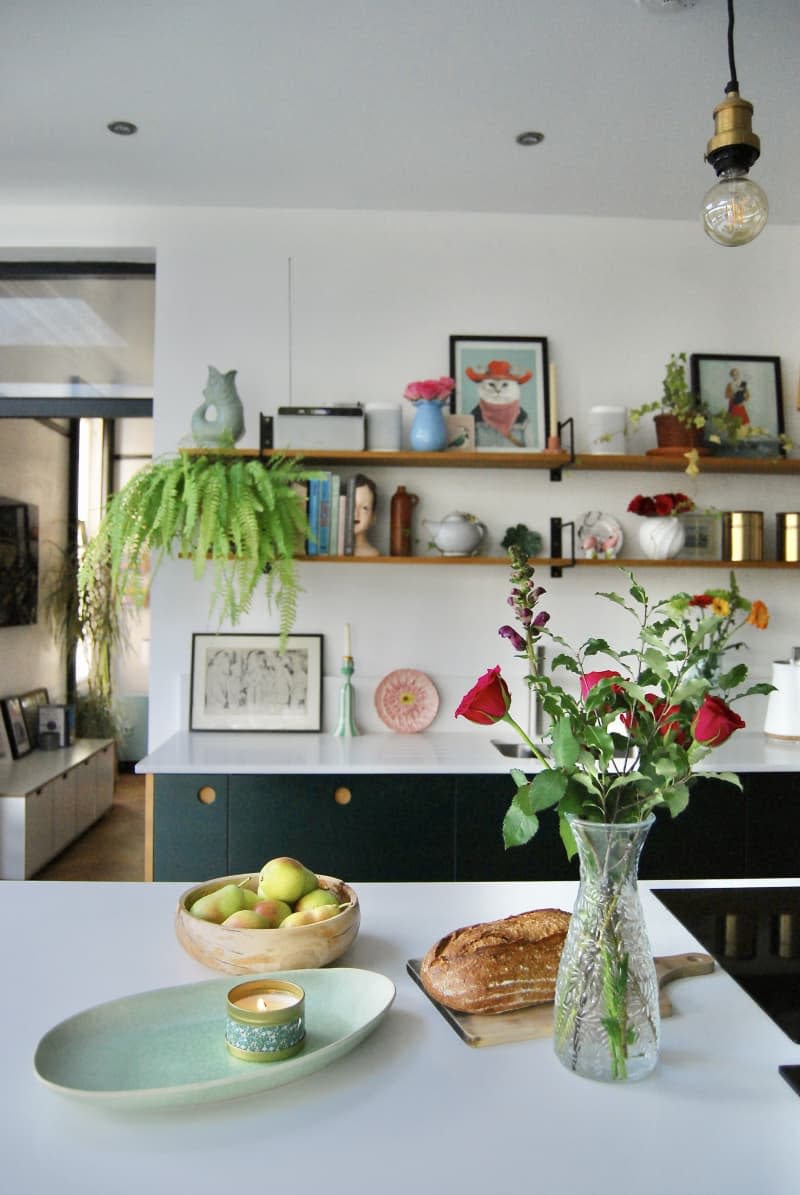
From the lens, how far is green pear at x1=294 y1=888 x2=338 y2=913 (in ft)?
3.92

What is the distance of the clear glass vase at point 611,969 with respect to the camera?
930mm

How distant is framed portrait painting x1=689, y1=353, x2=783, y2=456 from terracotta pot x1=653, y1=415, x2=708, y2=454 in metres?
0.22

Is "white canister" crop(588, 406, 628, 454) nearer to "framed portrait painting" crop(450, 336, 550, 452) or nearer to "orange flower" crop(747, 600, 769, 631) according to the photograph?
"framed portrait painting" crop(450, 336, 550, 452)

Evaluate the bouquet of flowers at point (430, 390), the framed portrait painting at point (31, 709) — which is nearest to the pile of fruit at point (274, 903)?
the bouquet of flowers at point (430, 390)

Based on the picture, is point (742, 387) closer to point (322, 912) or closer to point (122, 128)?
point (122, 128)

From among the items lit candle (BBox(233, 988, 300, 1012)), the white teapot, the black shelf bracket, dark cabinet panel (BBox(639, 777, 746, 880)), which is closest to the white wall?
the black shelf bracket

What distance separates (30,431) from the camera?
549 cm

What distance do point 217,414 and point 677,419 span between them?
1542 millimetres

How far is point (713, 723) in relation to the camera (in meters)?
0.89

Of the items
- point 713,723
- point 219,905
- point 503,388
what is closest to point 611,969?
point 713,723

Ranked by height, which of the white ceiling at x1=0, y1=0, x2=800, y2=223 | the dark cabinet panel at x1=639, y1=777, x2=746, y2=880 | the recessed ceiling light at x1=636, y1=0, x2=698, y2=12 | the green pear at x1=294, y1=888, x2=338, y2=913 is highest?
the white ceiling at x1=0, y1=0, x2=800, y2=223

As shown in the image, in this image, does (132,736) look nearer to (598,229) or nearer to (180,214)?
(180,214)

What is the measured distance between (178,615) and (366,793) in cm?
103

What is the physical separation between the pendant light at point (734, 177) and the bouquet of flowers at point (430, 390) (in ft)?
5.08
